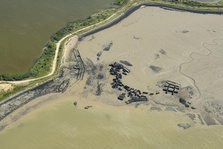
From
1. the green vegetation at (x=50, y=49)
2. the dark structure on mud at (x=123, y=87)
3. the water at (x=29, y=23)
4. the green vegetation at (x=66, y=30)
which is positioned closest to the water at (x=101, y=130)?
the dark structure on mud at (x=123, y=87)

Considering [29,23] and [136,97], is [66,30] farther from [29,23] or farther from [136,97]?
[136,97]

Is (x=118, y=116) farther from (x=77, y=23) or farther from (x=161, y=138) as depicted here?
(x=77, y=23)

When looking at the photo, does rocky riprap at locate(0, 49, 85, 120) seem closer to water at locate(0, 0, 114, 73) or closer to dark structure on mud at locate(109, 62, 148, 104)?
dark structure on mud at locate(109, 62, 148, 104)

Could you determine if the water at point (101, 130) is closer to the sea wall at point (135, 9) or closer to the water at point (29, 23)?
the water at point (29, 23)

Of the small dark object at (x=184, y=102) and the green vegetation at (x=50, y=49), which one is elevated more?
the green vegetation at (x=50, y=49)

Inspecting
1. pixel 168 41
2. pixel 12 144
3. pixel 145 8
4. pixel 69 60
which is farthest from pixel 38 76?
pixel 145 8

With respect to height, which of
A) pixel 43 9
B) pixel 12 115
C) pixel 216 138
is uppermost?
pixel 43 9

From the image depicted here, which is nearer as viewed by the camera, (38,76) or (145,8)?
(38,76)
